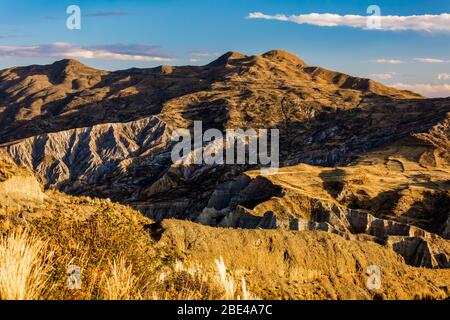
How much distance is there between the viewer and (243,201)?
232 ft

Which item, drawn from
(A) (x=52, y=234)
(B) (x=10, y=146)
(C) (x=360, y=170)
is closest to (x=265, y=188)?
(C) (x=360, y=170)

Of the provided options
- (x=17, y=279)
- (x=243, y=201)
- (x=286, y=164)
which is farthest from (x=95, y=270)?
(x=286, y=164)

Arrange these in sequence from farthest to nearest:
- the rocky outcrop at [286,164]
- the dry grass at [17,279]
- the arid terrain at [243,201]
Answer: the rocky outcrop at [286,164] → the arid terrain at [243,201] → the dry grass at [17,279]

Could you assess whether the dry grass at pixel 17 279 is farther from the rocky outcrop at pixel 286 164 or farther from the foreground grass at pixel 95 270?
the rocky outcrop at pixel 286 164

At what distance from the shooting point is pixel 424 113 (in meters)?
138

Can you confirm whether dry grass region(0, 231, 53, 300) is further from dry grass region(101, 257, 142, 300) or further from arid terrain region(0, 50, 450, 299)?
dry grass region(101, 257, 142, 300)

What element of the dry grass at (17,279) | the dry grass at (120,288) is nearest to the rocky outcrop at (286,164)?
the dry grass at (17,279)

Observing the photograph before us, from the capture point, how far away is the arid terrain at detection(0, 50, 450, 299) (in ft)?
36.5

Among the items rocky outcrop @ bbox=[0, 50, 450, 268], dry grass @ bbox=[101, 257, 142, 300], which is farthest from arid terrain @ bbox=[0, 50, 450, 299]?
rocky outcrop @ bbox=[0, 50, 450, 268]

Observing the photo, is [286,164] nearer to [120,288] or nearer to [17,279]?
[120,288]

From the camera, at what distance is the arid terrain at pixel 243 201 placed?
36.5ft
